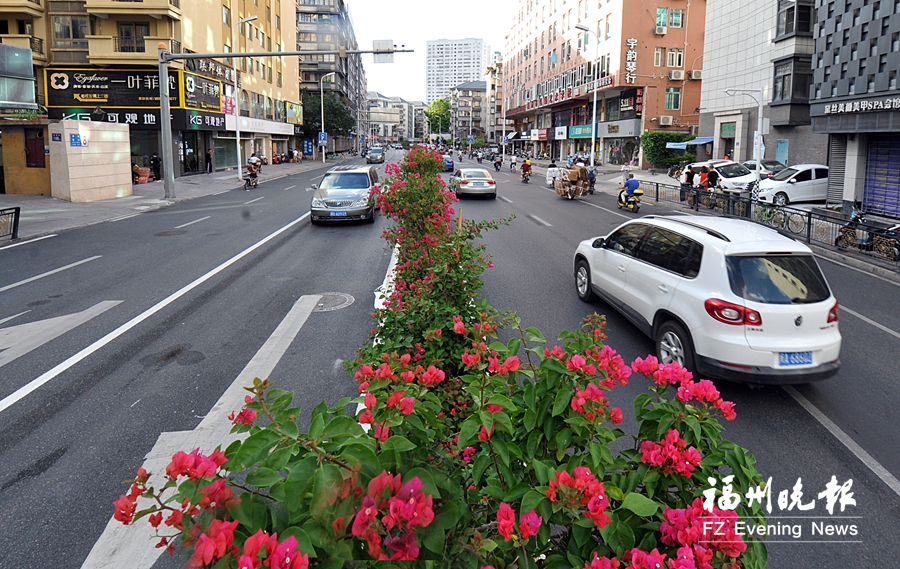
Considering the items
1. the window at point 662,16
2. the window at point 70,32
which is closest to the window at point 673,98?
the window at point 662,16

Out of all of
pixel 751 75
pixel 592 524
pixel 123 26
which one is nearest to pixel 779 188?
pixel 751 75

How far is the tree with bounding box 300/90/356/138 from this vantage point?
8100 centimetres

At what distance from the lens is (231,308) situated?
10008 millimetres

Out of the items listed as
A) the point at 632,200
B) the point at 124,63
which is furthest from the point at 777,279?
the point at 124,63

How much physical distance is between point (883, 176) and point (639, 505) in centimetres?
2678

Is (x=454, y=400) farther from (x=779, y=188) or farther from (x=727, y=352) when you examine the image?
(x=779, y=188)

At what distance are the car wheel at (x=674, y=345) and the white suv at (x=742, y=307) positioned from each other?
0.4 inches

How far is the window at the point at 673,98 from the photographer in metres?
54.6

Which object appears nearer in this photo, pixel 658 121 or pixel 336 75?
pixel 658 121

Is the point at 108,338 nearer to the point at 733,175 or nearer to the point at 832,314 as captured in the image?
the point at 832,314

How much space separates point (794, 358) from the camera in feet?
20.6

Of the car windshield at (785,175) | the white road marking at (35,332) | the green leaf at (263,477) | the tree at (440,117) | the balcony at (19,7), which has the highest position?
the tree at (440,117)

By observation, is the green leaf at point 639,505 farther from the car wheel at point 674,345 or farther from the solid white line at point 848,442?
the car wheel at point 674,345

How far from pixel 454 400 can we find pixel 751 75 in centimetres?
4075
